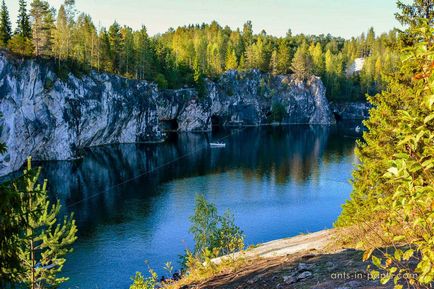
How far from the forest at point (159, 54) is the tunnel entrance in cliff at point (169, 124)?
12.0 m

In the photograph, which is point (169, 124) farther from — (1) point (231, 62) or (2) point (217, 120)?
(1) point (231, 62)

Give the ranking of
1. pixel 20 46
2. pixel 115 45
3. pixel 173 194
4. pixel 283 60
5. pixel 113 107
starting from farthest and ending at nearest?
pixel 283 60 < pixel 115 45 < pixel 113 107 < pixel 20 46 < pixel 173 194

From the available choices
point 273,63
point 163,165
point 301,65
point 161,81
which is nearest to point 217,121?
point 273,63

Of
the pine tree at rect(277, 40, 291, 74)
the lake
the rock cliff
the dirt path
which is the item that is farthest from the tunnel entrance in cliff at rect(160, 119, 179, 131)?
the dirt path

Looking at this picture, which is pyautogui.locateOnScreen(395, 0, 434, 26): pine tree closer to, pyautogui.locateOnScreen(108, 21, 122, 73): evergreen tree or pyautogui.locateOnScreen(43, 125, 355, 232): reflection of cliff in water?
pyautogui.locateOnScreen(43, 125, 355, 232): reflection of cliff in water

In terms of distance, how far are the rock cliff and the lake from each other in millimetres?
5579

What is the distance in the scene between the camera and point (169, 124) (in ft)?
424

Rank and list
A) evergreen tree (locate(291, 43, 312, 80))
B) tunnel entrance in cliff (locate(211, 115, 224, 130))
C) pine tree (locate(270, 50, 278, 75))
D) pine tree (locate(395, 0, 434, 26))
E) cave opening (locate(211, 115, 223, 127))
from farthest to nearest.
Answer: pine tree (locate(270, 50, 278, 75)), evergreen tree (locate(291, 43, 312, 80)), cave opening (locate(211, 115, 223, 127)), tunnel entrance in cliff (locate(211, 115, 224, 130)), pine tree (locate(395, 0, 434, 26))

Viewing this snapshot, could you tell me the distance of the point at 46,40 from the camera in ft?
241

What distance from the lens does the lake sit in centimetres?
3572

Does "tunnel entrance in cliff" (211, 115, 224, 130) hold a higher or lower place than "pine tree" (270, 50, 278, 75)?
Answer: lower

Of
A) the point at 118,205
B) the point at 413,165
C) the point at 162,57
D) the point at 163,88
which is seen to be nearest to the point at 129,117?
the point at 163,88

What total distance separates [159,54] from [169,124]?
22.5 m

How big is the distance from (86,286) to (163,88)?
3634 inches
